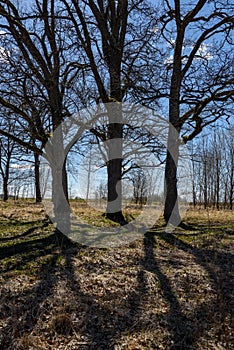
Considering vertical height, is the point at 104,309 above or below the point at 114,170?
below

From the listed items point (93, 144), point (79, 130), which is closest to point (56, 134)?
point (79, 130)

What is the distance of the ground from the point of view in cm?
295

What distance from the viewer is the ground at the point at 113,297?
295cm

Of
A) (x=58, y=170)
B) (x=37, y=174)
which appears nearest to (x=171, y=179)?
(x=58, y=170)

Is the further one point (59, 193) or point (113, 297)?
point (59, 193)

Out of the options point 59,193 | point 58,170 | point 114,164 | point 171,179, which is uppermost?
point 114,164

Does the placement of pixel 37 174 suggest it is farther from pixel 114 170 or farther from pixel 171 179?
pixel 171 179

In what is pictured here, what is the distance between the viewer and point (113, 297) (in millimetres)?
3799

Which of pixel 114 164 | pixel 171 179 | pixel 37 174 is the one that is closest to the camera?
pixel 171 179

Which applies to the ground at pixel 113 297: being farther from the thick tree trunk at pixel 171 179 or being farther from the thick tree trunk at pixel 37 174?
the thick tree trunk at pixel 37 174

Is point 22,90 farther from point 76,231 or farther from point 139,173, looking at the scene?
point 139,173

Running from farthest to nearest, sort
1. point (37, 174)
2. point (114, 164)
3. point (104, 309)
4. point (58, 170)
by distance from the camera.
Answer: point (37, 174), point (114, 164), point (58, 170), point (104, 309)

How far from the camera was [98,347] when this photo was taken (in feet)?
9.24

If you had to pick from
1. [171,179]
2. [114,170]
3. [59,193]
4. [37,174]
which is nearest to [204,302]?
[171,179]
